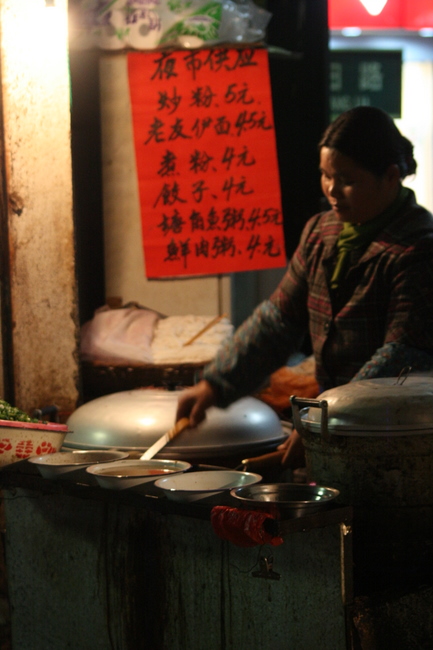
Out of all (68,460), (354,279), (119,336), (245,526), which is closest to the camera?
(245,526)

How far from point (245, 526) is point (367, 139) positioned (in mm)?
1740

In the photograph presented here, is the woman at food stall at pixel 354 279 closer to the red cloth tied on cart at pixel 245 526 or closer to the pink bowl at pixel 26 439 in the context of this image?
the pink bowl at pixel 26 439

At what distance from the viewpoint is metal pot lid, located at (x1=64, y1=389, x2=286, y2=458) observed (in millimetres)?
3217

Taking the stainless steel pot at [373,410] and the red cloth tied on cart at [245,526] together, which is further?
the stainless steel pot at [373,410]

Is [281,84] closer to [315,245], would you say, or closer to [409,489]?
[315,245]

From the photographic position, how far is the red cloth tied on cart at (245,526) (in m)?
2.02

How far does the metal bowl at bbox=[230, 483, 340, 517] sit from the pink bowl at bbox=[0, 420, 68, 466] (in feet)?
3.57

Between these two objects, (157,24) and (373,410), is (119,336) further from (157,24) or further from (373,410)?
(373,410)

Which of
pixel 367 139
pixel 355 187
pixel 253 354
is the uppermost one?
pixel 367 139

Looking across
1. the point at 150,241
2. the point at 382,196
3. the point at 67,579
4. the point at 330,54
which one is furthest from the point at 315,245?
the point at 330,54

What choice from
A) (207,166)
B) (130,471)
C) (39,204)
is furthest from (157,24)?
(130,471)

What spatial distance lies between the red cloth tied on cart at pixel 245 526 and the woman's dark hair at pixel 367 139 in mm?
1614

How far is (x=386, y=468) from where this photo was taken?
2266 mm

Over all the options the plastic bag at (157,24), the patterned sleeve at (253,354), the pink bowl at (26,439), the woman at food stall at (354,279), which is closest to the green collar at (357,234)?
the woman at food stall at (354,279)
